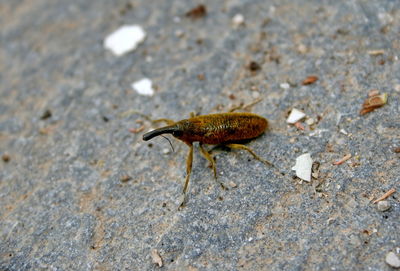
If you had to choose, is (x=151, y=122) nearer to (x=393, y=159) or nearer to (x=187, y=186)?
(x=187, y=186)

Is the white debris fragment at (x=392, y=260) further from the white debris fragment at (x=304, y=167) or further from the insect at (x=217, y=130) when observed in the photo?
the insect at (x=217, y=130)

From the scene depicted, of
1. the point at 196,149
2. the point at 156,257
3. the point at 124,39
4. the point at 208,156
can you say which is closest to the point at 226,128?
the point at 208,156

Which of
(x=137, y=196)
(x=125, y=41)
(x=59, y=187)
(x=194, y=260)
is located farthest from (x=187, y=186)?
(x=125, y=41)

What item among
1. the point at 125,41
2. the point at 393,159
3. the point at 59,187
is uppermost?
the point at 125,41

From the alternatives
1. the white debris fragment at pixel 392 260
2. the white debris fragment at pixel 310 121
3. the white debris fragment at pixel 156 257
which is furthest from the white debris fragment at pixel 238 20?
the white debris fragment at pixel 392 260

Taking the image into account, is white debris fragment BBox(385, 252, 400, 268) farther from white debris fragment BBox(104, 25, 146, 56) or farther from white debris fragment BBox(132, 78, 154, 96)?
white debris fragment BBox(104, 25, 146, 56)
